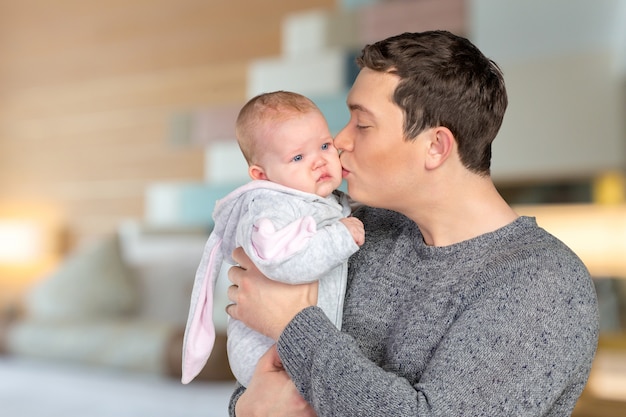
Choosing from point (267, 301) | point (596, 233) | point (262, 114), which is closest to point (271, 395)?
point (267, 301)

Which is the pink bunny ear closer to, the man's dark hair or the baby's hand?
the baby's hand

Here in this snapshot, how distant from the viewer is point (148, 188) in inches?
207

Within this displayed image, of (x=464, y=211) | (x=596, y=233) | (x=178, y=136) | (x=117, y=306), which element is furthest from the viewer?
(x=178, y=136)

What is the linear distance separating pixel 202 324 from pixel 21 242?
4587 mm

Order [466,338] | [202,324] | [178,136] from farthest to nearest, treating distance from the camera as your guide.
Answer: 1. [178,136]
2. [202,324]
3. [466,338]

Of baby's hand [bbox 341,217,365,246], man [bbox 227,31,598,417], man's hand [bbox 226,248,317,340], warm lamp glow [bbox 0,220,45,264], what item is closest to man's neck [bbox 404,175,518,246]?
man [bbox 227,31,598,417]

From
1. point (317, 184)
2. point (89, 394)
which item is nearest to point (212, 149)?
point (89, 394)

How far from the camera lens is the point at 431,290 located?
1.32 metres

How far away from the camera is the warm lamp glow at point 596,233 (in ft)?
10.8

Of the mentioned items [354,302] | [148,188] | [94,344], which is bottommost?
[94,344]

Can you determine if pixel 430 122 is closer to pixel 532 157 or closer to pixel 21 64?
pixel 532 157

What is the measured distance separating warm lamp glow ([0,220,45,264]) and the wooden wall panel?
214 millimetres

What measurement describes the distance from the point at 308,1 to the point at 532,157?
1.90 m

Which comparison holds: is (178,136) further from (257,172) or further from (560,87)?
(257,172)
